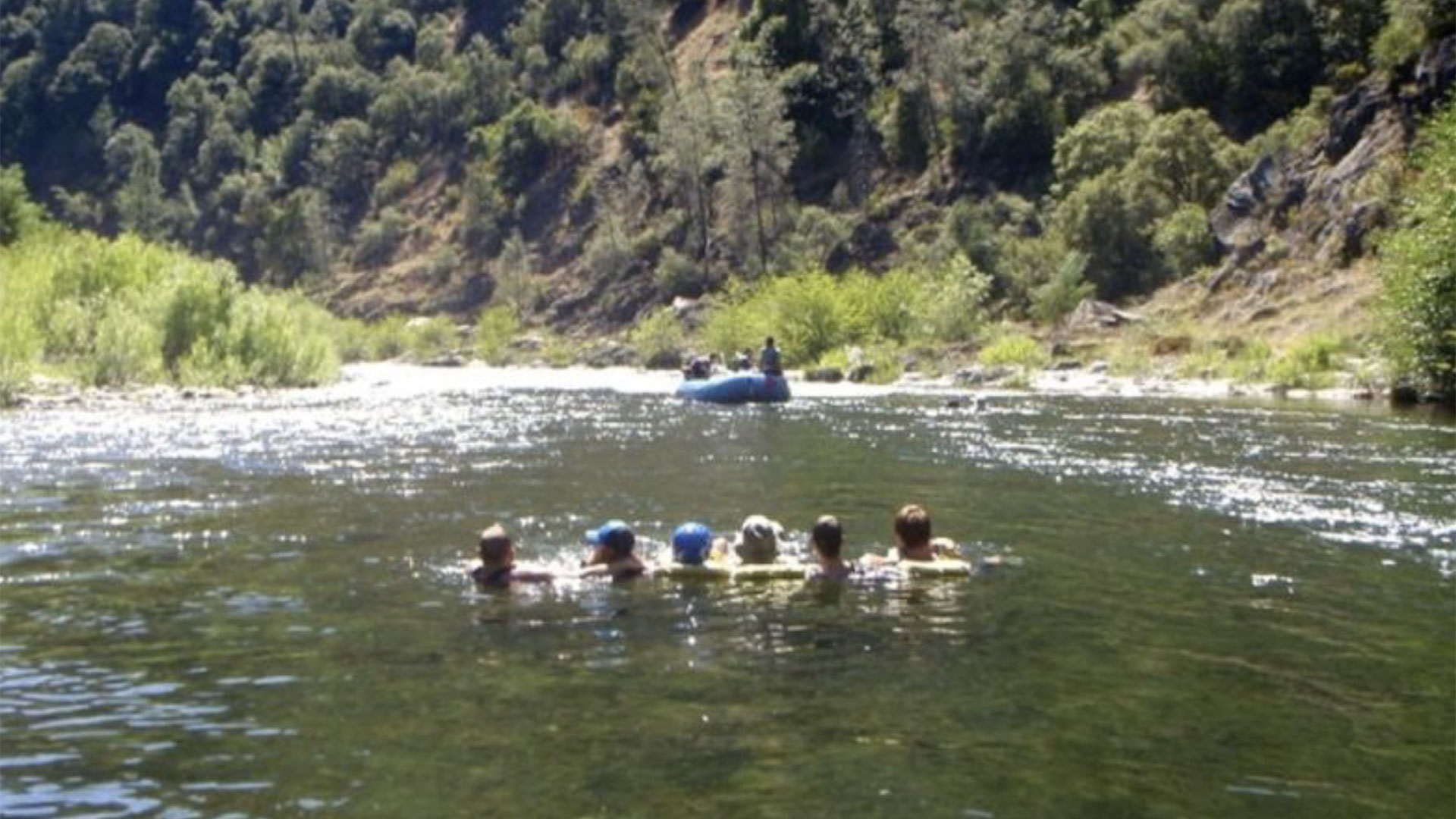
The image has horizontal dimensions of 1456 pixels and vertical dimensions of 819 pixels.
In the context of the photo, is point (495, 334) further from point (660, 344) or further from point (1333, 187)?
point (1333, 187)

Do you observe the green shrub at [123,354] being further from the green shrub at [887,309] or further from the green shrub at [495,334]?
the green shrub at [495,334]

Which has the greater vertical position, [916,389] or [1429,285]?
[1429,285]

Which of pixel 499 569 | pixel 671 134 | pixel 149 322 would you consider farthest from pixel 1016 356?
pixel 671 134

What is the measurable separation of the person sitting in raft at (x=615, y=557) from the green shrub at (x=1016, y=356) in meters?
40.2

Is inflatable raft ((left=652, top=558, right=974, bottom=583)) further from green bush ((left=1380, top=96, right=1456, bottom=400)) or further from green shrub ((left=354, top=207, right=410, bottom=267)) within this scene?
green shrub ((left=354, top=207, right=410, bottom=267))

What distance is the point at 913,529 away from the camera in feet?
53.5

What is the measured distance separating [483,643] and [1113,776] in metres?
5.50

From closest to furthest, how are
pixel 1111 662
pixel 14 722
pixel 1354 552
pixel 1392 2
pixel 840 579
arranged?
pixel 14 722, pixel 1111 662, pixel 840 579, pixel 1354 552, pixel 1392 2

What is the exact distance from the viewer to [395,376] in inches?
2731

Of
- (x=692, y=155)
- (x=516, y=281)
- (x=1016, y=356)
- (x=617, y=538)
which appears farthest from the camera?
(x=516, y=281)

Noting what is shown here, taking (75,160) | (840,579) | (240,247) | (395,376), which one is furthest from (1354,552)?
(75,160)

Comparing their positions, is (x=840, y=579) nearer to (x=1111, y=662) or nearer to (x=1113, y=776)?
(x=1111, y=662)

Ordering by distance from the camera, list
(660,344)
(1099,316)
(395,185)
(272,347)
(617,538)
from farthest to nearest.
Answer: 1. (395,185)
2. (660,344)
3. (1099,316)
4. (272,347)
5. (617,538)

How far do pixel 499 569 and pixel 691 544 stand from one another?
6.00 ft
